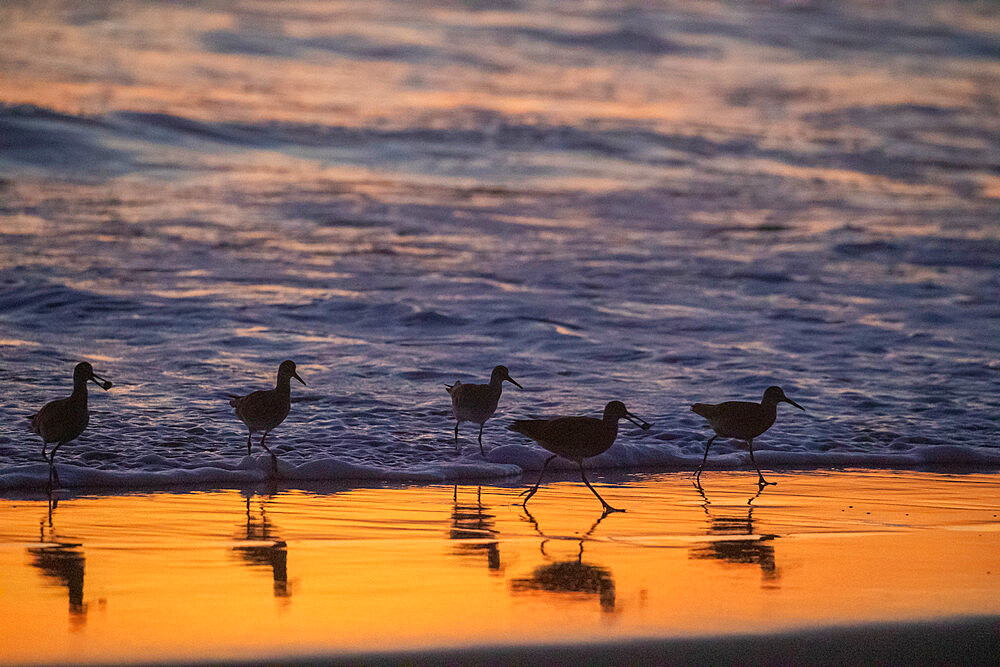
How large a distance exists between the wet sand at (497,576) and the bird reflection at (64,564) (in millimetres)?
16

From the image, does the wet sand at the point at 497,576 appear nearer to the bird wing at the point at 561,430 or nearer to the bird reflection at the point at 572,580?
the bird reflection at the point at 572,580

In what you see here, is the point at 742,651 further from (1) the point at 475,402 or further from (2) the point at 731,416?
(1) the point at 475,402

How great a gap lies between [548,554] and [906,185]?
2211 centimetres

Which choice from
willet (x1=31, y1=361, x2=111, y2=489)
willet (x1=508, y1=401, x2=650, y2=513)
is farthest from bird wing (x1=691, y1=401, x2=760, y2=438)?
willet (x1=31, y1=361, x2=111, y2=489)

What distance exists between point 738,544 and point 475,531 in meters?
1.48

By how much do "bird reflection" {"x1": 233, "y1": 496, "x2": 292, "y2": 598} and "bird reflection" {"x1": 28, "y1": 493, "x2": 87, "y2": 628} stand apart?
0.80 m

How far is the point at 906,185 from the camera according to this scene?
85.9 feet

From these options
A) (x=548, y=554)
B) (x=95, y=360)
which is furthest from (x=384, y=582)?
(x=95, y=360)

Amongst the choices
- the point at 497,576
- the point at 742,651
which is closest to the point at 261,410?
the point at 497,576

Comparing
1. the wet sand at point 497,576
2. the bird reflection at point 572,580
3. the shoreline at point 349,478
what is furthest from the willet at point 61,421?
the bird reflection at point 572,580

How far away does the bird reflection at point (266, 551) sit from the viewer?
18.3ft

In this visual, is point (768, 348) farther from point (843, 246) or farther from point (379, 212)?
point (379, 212)

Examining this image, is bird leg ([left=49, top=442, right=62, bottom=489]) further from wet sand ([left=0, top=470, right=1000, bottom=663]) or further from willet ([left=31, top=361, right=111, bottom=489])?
wet sand ([left=0, top=470, right=1000, bottom=663])

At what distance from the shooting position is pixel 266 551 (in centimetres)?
625
